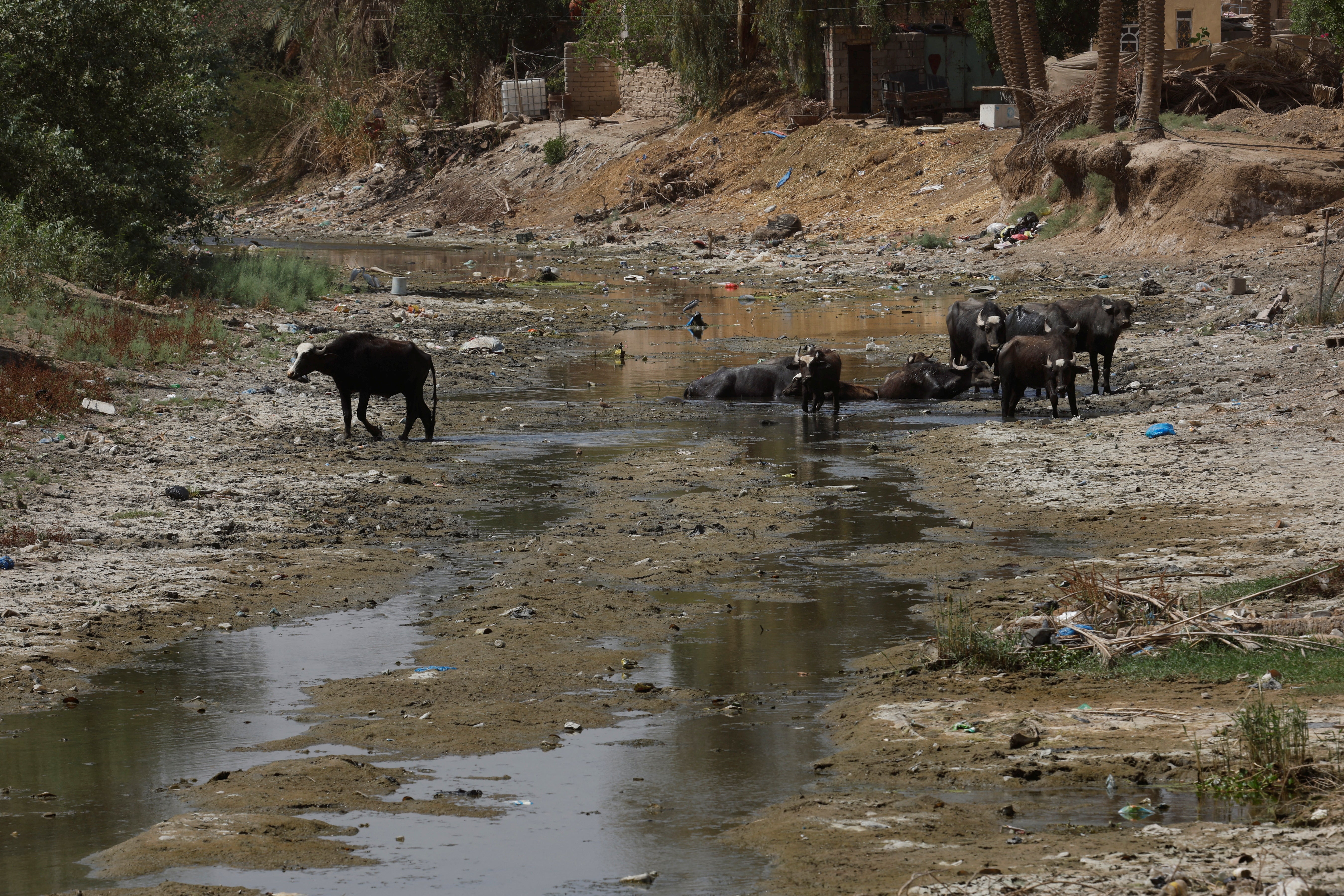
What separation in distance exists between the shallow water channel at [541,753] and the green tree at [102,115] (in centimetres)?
1263

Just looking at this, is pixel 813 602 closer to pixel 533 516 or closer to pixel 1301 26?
pixel 533 516

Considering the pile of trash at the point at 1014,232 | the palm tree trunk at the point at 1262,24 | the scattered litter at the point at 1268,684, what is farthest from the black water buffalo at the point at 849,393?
the palm tree trunk at the point at 1262,24

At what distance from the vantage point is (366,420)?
13.9 meters

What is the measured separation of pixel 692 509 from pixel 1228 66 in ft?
86.7

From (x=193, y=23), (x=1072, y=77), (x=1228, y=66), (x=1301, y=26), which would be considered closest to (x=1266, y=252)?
(x=1228, y=66)

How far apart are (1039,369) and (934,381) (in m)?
2.38

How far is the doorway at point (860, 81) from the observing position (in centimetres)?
4378

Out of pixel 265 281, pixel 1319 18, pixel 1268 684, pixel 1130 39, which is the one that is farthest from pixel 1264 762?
pixel 1130 39

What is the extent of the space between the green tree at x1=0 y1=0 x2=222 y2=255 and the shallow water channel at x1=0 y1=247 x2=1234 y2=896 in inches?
497

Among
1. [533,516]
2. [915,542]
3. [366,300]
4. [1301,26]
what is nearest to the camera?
[915,542]

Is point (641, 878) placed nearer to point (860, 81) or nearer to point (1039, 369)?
point (1039, 369)

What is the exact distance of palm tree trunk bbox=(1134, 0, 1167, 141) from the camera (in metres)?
26.0

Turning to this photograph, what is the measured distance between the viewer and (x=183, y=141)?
23.2 metres

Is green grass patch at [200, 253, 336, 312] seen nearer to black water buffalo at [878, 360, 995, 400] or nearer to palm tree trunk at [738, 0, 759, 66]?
black water buffalo at [878, 360, 995, 400]
